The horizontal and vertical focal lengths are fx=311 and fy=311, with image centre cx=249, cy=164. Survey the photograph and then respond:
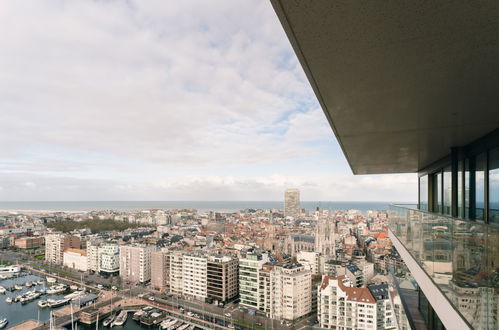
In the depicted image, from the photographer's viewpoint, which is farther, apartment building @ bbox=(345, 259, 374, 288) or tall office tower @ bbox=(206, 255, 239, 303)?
apartment building @ bbox=(345, 259, 374, 288)

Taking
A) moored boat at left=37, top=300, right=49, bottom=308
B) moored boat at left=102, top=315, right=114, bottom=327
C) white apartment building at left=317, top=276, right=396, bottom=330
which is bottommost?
moored boat at left=102, top=315, right=114, bottom=327

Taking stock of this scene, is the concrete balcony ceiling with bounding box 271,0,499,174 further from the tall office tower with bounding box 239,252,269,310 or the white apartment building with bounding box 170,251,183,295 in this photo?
the white apartment building with bounding box 170,251,183,295

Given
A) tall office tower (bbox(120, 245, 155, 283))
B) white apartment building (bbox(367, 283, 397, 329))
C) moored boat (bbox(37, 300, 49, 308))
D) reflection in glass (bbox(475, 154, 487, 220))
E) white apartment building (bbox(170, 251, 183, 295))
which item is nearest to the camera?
reflection in glass (bbox(475, 154, 487, 220))

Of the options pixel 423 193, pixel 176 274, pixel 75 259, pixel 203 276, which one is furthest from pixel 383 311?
pixel 75 259

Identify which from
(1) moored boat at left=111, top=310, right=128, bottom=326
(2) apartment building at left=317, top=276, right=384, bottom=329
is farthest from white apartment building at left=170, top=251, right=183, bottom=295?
(2) apartment building at left=317, top=276, right=384, bottom=329

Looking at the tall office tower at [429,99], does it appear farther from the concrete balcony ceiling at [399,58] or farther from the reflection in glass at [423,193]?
the reflection in glass at [423,193]

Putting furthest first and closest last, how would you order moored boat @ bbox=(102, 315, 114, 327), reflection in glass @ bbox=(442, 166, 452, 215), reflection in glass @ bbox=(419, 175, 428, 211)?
moored boat @ bbox=(102, 315, 114, 327), reflection in glass @ bbox=(419, 175, 428, 211), reflection in glass @ bbox=(442, 166, 452, 215)

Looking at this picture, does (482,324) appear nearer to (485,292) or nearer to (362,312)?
(485,292)
